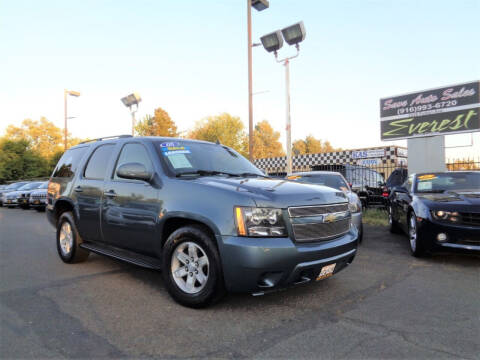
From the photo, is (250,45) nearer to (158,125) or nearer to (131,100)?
(131,100)

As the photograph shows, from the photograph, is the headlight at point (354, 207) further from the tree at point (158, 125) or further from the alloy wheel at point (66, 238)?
the tree at point (158, 125)

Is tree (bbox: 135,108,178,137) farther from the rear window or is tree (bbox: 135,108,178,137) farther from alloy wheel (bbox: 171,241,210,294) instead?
alloy wheel (bbox: 171,241,210,294)

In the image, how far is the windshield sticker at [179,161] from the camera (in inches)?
156

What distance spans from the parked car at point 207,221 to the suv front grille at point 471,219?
222 cm

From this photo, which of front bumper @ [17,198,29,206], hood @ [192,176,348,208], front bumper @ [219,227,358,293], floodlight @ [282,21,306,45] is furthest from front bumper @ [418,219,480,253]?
front bumper @ [17,198,29,206]

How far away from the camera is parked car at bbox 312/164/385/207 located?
1291 centimetres

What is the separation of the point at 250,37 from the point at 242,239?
1378 centimetres

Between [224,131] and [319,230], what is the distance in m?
51.6

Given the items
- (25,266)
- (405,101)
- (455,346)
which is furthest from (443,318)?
(405,101)

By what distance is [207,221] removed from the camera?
321cm

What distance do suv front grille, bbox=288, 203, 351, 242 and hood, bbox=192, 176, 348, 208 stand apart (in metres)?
0.06

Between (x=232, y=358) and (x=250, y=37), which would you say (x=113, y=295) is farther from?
(x=250, y=37)

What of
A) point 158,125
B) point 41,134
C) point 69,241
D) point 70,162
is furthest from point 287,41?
point 41,134

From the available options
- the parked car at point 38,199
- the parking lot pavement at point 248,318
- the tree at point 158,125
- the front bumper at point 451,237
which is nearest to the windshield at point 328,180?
the front bumper at point 451,237
